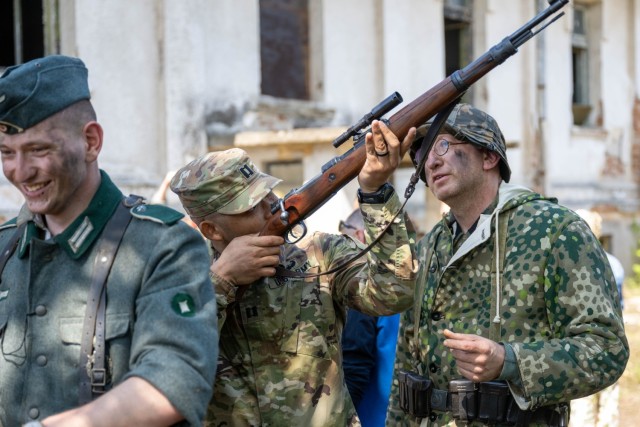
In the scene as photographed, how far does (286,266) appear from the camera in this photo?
299 centimetres

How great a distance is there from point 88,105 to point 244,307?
43.7 inches

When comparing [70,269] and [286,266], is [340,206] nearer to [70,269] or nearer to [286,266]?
[286,266]

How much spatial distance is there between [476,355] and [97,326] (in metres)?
1.31

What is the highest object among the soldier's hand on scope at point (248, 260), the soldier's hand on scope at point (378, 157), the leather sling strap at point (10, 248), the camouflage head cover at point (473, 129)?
the camouflage head cover at point (473, 129)

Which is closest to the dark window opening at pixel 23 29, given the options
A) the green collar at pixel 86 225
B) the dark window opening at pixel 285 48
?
the dark window opening at pixel 285 48

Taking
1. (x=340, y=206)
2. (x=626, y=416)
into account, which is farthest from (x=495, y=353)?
(x=626, y=416)

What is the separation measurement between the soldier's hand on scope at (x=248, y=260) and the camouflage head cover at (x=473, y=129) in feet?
2.09

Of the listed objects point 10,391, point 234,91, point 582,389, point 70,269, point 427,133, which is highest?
point 234,91

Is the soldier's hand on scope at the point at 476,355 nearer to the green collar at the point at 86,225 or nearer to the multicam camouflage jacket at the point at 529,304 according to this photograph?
the multicam camouflage jacket at the point at 529,304

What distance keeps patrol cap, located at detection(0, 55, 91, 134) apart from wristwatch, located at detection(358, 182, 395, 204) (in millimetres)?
1121

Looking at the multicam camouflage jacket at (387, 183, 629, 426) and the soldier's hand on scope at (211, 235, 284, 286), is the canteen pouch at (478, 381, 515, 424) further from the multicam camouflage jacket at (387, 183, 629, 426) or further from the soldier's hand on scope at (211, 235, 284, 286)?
the soldier's hand on scope at (211, 235, 284, 286)

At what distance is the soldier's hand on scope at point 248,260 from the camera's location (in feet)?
9.38

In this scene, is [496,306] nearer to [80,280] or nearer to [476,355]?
[476,355]

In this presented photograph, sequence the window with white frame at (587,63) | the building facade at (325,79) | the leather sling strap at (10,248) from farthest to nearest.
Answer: the window with white frame at (587,63) < the building facade at (325,79) < the leather sling strap at (10,248)
